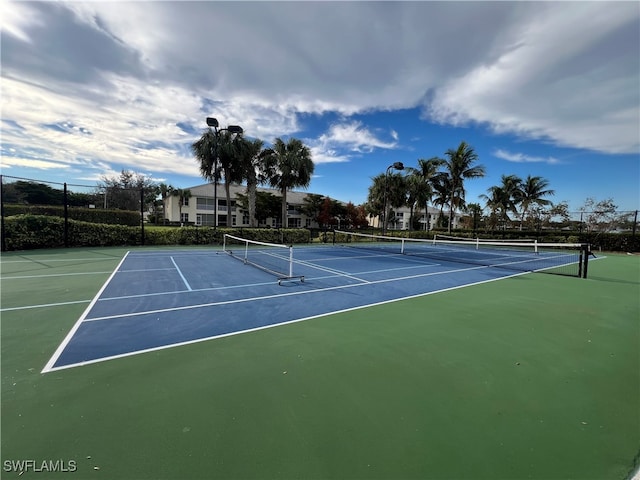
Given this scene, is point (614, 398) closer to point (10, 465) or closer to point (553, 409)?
point (553, 409)

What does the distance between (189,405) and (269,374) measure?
888 mm

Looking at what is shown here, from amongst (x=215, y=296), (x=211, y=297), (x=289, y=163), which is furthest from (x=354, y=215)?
(x=211, y=297)

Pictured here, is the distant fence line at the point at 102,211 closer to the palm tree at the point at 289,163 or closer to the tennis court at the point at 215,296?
the tennis court at the point at 215,296

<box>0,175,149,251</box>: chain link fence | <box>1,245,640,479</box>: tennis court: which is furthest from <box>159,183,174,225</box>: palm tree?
<box>1,245,640,479</box>: tennis court

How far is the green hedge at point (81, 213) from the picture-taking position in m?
15.0

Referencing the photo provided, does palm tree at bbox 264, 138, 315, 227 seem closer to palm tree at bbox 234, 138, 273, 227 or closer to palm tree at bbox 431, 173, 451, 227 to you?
palm tree at bbox 234, 138, 273, 227

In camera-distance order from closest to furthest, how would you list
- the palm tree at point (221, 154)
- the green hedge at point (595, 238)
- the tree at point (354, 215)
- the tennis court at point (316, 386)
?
the tennis court at point (316, 386)
the green hedge at point (595, 238)
the palm tree at point (221, 154)
the tree at point (354, 215)

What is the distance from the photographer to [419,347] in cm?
415

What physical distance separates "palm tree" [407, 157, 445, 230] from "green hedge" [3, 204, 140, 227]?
31.0 m

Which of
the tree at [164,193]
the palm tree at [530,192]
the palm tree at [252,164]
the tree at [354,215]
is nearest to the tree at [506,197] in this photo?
the palm tree at [530,192]

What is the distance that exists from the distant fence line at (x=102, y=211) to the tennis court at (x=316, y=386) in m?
11.4

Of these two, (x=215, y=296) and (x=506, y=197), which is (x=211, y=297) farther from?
(x=506, y=197)

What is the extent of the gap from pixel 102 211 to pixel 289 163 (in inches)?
620

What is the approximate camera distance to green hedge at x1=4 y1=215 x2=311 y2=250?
527 inches
